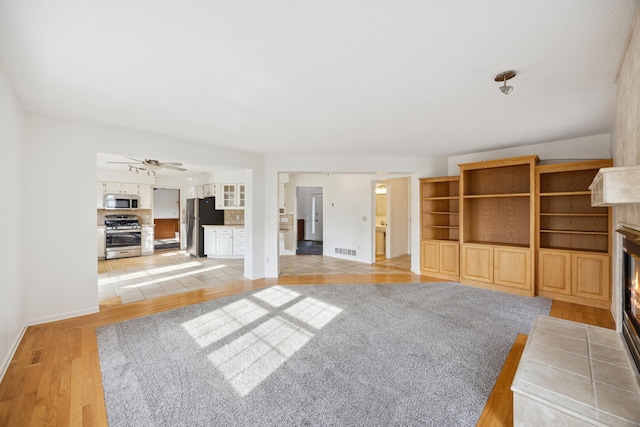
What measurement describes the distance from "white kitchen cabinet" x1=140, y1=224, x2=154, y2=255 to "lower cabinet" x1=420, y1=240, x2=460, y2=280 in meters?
7.43

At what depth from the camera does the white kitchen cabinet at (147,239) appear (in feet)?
25.9

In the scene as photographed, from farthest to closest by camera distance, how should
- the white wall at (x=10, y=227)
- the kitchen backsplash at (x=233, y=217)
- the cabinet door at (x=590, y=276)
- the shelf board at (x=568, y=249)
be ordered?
1. the kitchen backsplash at (x=233, y=217)
2. the shelf board at (x=568, y=249)
3. the cabinet door at (x=590, y=276)
4. the white wall at (x=10, y=227)

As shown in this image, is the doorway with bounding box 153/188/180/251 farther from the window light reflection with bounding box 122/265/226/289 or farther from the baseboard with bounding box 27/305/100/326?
the baseboard with bounding box 27/305/100/326

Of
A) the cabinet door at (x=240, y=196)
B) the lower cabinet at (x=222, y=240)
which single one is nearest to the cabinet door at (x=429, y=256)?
the lower cabinet at (x=222, y=240)

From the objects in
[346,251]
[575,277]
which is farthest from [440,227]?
[346,251]

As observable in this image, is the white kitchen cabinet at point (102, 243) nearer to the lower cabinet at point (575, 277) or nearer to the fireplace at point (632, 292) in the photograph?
the fireplace at point (632, 292)

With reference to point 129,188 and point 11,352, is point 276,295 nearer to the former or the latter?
point 11,352

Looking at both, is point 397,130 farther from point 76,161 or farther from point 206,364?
point 76,161

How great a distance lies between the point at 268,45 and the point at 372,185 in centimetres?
556

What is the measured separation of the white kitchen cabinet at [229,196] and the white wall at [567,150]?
20.1 feet

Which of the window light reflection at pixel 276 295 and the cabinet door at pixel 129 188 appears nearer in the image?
the window light reflection at pixel 276 295

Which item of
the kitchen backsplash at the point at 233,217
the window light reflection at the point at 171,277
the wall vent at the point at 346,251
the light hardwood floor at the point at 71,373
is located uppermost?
the kitchen backsplash at the point at 233,217

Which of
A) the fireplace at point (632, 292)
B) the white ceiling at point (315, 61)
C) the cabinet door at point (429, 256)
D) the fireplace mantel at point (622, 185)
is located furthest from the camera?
the cabinet door at point (429, 256)

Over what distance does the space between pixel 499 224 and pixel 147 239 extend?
29.0ft
